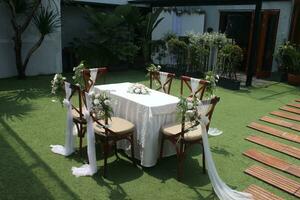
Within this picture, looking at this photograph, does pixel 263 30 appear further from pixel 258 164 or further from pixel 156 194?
pixel 156 194

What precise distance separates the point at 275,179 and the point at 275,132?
1800 millimetres

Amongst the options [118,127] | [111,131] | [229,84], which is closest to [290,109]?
[229,84]

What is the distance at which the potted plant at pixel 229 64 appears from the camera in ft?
27.9

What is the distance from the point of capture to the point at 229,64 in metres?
8.70

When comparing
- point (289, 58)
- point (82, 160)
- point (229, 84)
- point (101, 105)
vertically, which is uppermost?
point (289, 58)

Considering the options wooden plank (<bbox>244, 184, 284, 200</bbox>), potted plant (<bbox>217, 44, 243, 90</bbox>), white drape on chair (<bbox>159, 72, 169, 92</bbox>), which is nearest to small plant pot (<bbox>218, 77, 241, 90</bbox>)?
potted plant (<bbox>217, 44, 243, 90</bbox>)

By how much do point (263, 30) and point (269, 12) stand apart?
0.64m

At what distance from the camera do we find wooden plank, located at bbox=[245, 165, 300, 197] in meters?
3.62

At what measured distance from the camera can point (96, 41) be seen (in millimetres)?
10305

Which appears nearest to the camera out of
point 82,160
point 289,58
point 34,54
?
point 82,160

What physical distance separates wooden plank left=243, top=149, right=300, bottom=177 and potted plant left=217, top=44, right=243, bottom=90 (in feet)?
14.1

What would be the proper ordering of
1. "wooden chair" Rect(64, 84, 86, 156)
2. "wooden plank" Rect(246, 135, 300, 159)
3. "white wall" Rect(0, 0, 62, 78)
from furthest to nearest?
"white wall" Rect(0, 0, 62, 78)
"wooden plank" Rect(246, 135, 300, 159)
"wooden chair" Rect(64, 84, 86, 156)

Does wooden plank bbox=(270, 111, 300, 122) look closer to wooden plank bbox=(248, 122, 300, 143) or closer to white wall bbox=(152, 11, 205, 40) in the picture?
wooden plank bbox=(248, 122, 300, 143)

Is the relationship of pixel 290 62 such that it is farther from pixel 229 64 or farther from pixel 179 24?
pixel 179 24
